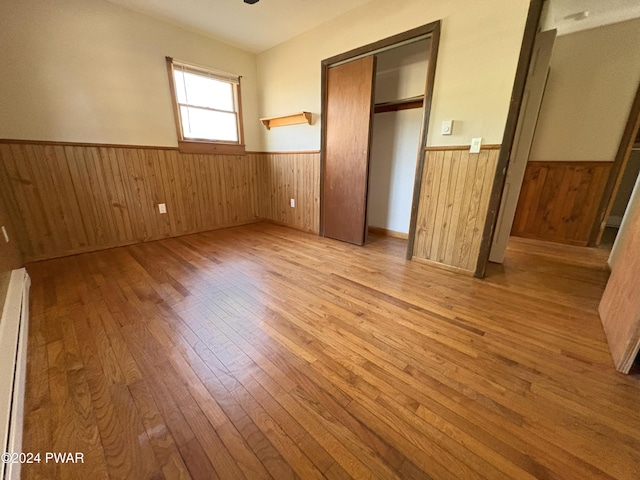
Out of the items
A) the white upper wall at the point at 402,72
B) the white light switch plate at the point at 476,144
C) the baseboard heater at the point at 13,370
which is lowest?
the baseboard heater at the point at 13,370

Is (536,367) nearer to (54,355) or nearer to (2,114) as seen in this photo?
(54,355)

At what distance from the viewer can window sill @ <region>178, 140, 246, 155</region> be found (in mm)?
3189

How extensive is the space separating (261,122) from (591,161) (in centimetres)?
445

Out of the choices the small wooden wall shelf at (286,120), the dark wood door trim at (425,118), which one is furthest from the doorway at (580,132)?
the small wooden wall shelf at (286,120)

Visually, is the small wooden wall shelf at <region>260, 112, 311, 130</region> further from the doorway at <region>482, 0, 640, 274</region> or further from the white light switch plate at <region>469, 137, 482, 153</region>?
the doorway at <region>482, 0, 640, 274</region>

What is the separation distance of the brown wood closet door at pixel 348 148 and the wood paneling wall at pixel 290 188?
0.67 feet

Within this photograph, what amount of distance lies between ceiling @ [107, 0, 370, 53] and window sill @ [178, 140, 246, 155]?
1273 mm

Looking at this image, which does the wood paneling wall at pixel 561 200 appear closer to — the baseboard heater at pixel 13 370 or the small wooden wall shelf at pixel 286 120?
the small wooden wall shelf at pixel 286 120

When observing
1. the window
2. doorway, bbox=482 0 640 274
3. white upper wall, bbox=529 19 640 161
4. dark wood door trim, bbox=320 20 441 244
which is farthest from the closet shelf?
the window

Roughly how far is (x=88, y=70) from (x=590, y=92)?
5.60 metres

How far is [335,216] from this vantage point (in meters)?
3.26

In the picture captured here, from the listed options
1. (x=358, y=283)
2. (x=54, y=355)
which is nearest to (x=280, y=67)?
(x=358, y=283)

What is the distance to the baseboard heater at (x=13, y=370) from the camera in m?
0.81

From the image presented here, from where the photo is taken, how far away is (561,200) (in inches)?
130
